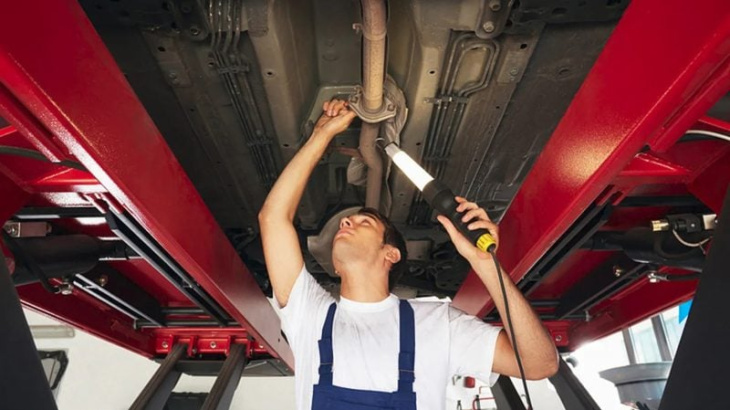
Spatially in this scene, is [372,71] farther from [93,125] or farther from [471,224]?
[93,125]

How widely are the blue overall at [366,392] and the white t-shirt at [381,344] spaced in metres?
0.02

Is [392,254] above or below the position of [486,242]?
above

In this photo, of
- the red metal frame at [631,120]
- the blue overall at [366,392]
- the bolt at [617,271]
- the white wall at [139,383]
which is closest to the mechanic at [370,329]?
the blue overall at [366,392]

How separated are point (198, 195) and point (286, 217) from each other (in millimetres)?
225

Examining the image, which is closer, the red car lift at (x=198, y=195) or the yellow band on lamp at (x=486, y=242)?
the red car lift at (x=198, y=195)

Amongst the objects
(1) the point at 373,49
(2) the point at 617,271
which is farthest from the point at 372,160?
(2) the point at 617,271

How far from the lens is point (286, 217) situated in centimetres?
118

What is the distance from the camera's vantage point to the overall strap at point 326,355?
102 cm

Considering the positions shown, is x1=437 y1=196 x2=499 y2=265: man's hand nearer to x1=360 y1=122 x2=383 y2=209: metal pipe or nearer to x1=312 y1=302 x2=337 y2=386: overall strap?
x1=360 y1=122 x2=383 y2=209: metal pipe

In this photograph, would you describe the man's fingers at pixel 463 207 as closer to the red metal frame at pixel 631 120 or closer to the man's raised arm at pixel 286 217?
the red metal frame at pixel 631 120

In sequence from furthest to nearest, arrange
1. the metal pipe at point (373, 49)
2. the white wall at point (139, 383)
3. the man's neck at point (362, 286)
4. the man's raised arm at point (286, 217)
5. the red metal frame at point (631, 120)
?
the white wall at point (139, 383), the man's neck at point (362, 286), the man's raised arm at point (286, 217), the metal pipe at point (373, 49), the red metal frame at point (631, 120)

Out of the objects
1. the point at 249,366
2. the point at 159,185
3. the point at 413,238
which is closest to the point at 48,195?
the point at 159,185

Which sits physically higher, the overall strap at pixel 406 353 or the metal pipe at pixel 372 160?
the metal pipe at pixel 372 160

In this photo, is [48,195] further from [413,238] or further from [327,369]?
[413,238]
